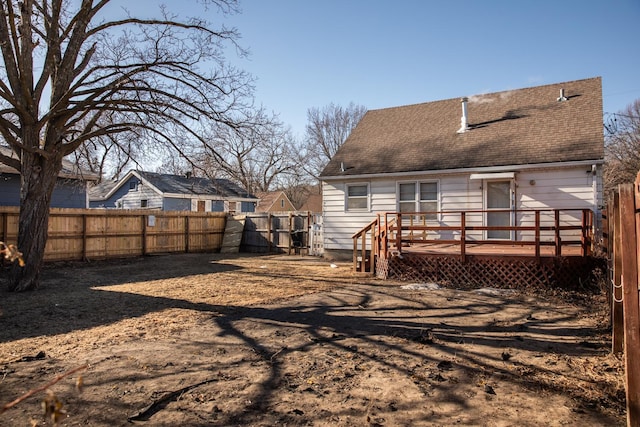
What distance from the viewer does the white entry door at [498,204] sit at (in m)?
12.2

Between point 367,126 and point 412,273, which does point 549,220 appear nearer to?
point 412,273

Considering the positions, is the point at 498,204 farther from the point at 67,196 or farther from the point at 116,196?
the point at 116,196

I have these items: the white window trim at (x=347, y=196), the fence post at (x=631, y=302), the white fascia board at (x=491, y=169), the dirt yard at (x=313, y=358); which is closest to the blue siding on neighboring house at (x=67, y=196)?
the dirt yard at (x=313, y=358)

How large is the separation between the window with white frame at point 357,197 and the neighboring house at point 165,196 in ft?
41.0

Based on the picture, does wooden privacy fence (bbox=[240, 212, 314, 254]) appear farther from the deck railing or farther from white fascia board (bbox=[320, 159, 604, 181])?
the deck railing

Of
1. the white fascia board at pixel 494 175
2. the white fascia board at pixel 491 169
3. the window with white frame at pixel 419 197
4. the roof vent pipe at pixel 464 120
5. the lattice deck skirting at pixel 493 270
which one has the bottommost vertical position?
the lattice deck skirting at pixel 493 270

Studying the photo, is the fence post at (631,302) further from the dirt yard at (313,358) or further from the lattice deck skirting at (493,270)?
the lattice deck skirting at (493,270)

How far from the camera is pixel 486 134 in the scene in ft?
44.2

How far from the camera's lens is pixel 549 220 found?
453 inches

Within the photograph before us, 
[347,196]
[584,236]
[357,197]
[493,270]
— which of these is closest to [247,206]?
[347,196]

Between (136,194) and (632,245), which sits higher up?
(136,194)

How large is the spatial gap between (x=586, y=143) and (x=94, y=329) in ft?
39.8

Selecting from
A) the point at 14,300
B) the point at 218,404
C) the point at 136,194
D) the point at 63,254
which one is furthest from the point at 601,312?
the point at 136,194

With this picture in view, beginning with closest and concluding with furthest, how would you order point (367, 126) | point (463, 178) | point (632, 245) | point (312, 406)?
point (632, 245) < point (312, 406) < point (463, 178) < point (367, 126)
